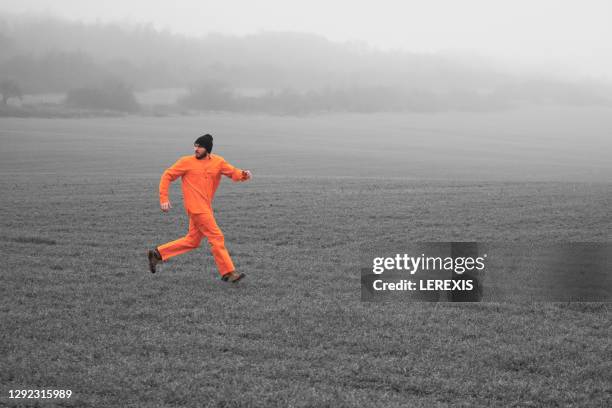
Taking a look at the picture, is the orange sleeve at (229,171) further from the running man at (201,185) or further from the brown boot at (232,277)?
the brown boot at (232,277)

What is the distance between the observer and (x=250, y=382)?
696 centimetres

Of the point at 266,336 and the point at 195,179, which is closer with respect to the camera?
the point at 266,336

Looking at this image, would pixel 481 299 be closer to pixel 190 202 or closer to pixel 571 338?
pixel 571 338

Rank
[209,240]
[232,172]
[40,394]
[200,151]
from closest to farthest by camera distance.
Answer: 1. [40,394]
2. [200,151]
3. [209,240]
4. [232,172]

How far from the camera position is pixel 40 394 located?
256 inches

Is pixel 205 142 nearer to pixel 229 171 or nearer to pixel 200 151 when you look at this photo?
pixel 200 151

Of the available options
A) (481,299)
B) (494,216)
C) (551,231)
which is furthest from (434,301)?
(494,216)

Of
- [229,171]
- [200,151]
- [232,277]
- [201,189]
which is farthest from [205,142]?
[232,277]

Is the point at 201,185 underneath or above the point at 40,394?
above

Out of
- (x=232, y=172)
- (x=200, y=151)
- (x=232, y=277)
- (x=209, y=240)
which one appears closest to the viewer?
(x=200, y=151)

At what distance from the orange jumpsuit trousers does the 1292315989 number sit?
16.1 feet

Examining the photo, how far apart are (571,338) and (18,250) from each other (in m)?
12.5

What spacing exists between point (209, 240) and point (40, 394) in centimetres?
512

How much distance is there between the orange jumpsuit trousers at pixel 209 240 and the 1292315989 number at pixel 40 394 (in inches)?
193
